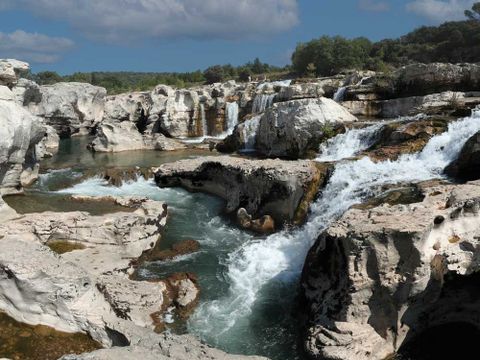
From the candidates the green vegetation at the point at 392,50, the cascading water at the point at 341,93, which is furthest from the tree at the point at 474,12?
the cascading water at the point at 341,93

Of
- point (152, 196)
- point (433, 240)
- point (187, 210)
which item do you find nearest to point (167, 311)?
point (433, 240)

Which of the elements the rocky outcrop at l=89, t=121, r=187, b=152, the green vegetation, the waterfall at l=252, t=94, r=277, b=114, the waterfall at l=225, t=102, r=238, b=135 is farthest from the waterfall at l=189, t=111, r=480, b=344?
the green vegetation

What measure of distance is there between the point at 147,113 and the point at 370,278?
37516mm

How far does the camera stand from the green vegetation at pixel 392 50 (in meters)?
57.5

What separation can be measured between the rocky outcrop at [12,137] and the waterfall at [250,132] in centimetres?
1265

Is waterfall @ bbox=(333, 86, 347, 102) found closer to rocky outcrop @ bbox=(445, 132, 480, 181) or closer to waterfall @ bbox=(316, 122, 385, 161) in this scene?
waterfall @ bbox=(316, 122, 385, 161)

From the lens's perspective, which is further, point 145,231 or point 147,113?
Answer: point 147,113

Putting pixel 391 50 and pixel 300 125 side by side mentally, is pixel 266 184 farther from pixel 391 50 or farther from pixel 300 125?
pixel 391 50

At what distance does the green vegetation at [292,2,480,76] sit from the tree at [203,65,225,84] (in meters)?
13.8

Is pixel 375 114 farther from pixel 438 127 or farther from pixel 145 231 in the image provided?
pixel 145 231

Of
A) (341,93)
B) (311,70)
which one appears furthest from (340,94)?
(311,70)

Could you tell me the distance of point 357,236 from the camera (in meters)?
10.7

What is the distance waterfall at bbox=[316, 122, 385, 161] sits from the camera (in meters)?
22.7

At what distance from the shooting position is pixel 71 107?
4594cm
